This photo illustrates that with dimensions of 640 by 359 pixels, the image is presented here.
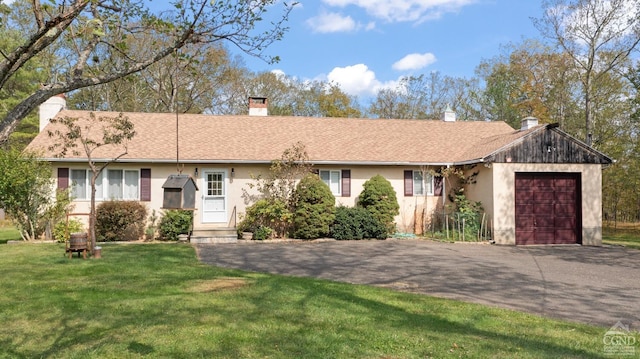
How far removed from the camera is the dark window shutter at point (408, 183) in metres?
17.9

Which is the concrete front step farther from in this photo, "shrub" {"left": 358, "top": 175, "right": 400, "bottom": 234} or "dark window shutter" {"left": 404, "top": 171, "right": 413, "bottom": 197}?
"dark window shutter" {"left": 404, "top": 171, "right": 413, "bottom": 197}

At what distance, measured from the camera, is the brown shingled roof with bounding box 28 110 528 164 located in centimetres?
1655

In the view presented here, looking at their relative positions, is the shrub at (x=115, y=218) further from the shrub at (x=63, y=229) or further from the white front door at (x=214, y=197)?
the white front door at (x=214, y=197)

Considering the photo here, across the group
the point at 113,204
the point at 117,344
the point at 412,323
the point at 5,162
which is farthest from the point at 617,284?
the point at 5,162

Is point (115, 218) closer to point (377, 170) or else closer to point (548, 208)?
point (377, 170)

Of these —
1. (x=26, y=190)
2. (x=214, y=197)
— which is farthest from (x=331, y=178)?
(x=26, y=190)

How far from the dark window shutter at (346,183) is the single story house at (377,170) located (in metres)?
0.04

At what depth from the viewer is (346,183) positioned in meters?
17.5

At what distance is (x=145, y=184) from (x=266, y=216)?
4.53 metres

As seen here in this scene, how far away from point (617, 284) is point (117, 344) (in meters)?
9.04

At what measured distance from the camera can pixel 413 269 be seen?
10.0m

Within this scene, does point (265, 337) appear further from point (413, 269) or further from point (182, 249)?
point (182, 249)

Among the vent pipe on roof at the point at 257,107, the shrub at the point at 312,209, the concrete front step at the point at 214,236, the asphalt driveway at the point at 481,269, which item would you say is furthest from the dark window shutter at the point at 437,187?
the vent pipe on roof at the point at 257,107

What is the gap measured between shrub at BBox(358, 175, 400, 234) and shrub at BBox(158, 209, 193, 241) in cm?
661
